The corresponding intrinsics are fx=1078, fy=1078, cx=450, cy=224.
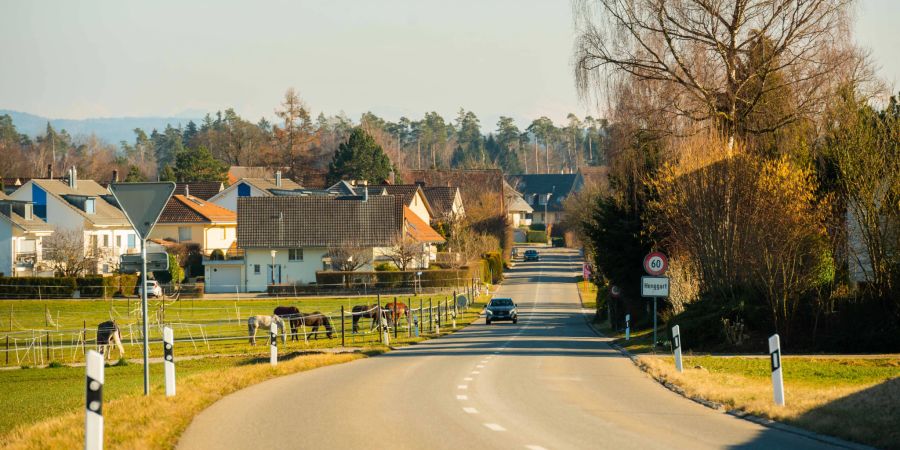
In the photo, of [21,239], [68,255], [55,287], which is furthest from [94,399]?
[21,239]

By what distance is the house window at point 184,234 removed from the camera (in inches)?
3524

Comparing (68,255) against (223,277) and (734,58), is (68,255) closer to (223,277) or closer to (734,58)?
(223,277)

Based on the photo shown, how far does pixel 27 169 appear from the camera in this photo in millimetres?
162000

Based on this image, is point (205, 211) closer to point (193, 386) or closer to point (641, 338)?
point (641, 338)

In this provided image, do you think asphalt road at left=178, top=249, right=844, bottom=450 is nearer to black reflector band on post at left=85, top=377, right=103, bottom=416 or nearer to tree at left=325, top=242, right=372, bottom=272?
black reflector band on post at left=85, top=377, right=103, bottom=416

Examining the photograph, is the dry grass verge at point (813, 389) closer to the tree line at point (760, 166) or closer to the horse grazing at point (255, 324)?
the tree line at point (760, 166)

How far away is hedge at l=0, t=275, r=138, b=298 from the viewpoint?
68250mm

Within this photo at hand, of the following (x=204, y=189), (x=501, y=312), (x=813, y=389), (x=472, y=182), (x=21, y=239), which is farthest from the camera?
(x=472, y=182)

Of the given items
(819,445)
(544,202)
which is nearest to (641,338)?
(819,445)

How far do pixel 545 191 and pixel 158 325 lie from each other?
139 metres

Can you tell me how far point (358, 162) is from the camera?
402 ft

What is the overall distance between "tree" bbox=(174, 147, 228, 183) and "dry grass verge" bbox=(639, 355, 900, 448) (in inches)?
4132

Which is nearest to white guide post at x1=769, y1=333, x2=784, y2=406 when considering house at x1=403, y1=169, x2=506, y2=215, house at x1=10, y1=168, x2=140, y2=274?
house at x1=10, y1=168, x2=140, y2=274

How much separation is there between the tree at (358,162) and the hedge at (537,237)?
2926cm
